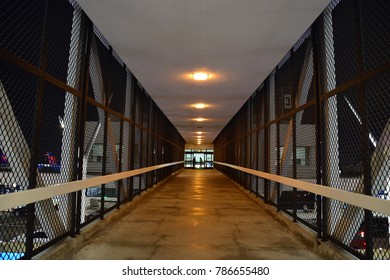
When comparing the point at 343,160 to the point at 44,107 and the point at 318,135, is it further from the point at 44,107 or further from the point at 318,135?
the point at 44,107

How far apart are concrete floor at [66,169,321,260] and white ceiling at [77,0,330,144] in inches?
107

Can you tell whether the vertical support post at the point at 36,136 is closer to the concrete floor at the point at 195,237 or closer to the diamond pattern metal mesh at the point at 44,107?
the diamond pattern metal mesh at the point at 44,107

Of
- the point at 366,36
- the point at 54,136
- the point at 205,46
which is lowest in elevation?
the point at 54,136

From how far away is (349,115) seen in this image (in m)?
3.38

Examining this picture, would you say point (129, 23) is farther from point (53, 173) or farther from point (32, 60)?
point (53, 173)

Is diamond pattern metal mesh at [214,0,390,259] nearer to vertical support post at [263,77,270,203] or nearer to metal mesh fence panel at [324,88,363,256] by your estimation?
metal mesh fence panel at [324,88,363,256]

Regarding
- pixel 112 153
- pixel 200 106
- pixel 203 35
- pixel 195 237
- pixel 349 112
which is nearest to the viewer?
pixel 349 112

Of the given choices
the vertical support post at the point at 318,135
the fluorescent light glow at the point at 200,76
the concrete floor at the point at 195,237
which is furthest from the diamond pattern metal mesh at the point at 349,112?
the fluorescent light glow at the point at 200,76

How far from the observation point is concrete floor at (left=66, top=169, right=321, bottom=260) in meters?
3.29

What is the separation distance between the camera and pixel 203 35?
13.7ft

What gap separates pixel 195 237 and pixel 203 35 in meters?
2.73

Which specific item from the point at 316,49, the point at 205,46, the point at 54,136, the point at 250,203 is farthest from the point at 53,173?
the point at 250,203

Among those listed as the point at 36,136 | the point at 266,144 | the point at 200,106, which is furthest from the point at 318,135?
the point at 200,106
